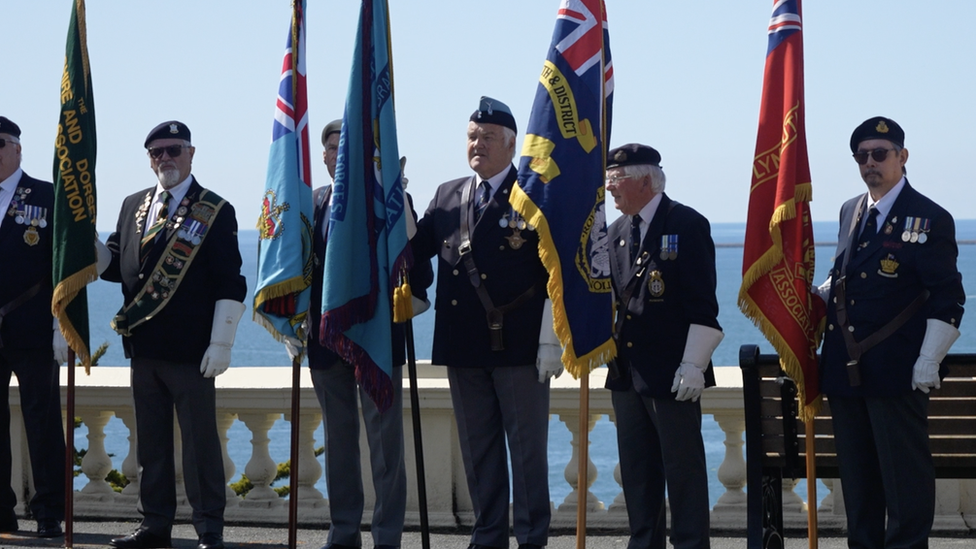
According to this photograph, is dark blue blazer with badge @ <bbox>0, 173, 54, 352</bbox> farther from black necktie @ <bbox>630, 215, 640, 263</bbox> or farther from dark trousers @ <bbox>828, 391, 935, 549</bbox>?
dark trousers @ <bbox>828, 391, 935, 549</bbox>

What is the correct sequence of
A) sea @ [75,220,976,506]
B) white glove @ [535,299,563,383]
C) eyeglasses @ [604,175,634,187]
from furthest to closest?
sea @ [75,220,976,506] < eyeglasses @ [604,175,634,187] < white glove @ [535,299,563,383]

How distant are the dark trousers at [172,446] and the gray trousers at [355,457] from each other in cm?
60

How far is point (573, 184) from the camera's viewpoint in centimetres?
510

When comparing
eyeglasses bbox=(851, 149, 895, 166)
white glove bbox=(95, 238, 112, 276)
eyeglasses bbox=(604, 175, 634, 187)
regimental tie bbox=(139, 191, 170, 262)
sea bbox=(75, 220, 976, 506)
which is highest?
eyeglasses bbox=(851, 149, 895, 166)

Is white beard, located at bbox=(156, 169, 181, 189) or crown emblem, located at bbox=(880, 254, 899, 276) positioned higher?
white beard, located at bbox=(156, 169, 181, 189)

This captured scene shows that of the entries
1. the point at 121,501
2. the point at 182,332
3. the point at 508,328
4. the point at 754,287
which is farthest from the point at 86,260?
the point at 754,287

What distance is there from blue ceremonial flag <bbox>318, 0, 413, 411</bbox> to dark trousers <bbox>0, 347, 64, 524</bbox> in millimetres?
1826

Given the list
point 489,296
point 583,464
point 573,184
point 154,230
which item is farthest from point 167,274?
point 583,464

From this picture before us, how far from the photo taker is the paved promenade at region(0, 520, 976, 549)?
19.6 ft

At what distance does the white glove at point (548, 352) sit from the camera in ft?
17.3

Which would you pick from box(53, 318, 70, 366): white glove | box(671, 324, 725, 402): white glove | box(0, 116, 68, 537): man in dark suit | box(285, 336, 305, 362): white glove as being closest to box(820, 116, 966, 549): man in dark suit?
box(671, 324, 725, 402): white glove

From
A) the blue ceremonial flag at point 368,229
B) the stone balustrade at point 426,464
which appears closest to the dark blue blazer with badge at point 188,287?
the blue ceremonial flag at point 368,229

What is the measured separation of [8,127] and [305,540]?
2623 millimetres

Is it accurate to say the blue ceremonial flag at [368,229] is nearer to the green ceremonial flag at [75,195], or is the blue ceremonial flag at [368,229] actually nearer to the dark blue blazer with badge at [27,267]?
the green ceremonial flag at [75,195]
